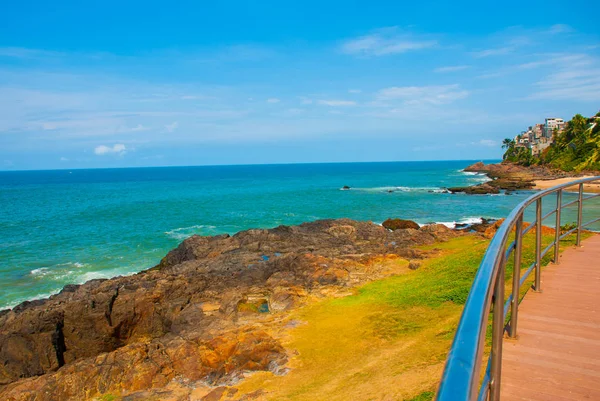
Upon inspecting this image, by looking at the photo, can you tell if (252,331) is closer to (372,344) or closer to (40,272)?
(372,344)

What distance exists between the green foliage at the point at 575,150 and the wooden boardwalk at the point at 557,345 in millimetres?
78454

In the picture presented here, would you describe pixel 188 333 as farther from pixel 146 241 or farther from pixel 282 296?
pixel 146 241

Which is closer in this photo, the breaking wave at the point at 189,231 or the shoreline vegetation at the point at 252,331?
the shoreline vegetation at the point at 252,331

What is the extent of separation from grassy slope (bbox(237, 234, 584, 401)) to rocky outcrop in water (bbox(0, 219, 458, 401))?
77 centimetres

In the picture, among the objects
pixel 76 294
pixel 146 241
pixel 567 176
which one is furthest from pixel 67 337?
pixel 567 176

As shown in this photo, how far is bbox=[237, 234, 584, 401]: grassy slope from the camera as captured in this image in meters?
7.92

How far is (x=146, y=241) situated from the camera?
34.5m

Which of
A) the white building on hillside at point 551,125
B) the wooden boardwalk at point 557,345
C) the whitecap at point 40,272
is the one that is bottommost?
the whitecap at point 40,272

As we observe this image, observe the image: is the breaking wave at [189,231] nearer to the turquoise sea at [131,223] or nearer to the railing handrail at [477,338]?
the turquoise sea at [131,223]

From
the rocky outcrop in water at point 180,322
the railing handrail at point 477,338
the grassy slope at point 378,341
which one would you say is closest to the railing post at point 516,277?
the railing handrail at point 477,338

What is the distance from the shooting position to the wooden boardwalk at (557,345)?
11.1 feet

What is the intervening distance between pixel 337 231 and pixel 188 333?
1691cm

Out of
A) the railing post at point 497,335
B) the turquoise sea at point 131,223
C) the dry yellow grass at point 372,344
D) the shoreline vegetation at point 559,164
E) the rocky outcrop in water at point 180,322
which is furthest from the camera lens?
the shoreline vegetation at point 559,164

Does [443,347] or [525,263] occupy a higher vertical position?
[525,263]
